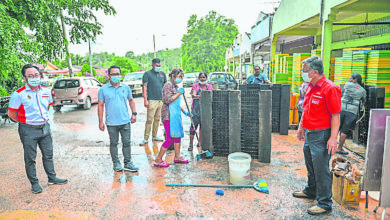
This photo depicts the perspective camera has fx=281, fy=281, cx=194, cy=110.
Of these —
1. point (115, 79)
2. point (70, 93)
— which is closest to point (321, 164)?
point (115, 79)

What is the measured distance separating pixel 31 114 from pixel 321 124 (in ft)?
13.0

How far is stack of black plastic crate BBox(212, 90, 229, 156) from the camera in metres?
5.64

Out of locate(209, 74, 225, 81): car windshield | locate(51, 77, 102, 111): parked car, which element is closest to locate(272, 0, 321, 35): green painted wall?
locate(209, 74, 225, 81): car windshield

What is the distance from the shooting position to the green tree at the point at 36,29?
8.01 meters

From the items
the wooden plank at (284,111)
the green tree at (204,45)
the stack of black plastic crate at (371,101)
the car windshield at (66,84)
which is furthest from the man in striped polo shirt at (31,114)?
the green tree at (204,45)

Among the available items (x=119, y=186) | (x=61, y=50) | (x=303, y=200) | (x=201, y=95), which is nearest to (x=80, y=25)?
(x=61, y=50)

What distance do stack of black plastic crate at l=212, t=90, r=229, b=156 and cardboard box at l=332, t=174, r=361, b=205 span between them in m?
2.36

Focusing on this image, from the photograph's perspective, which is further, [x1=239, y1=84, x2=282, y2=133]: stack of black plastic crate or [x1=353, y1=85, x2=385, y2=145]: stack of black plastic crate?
[x1=239, y1=84, x2=282, y2=133]: stack of black plastic crate

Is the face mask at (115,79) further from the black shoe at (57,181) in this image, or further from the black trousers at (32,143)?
the black shoe at (57,181)

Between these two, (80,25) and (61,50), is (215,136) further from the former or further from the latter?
(80,25)

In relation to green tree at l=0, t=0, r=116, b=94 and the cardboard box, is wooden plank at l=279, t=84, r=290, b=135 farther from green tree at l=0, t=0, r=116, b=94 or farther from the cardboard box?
green tree at l=0, t=0, r=116, b=94

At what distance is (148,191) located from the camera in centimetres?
422

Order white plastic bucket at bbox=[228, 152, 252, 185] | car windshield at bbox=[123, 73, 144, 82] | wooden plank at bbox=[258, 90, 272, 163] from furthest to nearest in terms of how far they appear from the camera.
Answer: car windshield at bbox=[123, 73, 144, 82] → wooden plank at bbox=[258, 90, 272, 163] → white plastic bucket at bbox=[228, 152, 252, 185]

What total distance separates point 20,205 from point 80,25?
10.8 meters
